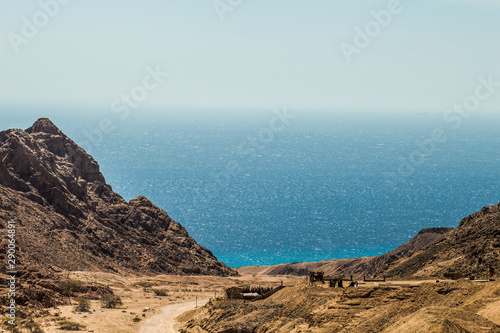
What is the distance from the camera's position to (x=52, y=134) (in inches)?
3593

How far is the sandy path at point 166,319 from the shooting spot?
53.0m

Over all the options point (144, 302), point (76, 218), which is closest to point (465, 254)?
point (144, 302)

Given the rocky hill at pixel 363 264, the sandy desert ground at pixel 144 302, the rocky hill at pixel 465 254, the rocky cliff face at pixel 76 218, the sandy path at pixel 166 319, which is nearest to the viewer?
the rocky hill at pixel 465 254

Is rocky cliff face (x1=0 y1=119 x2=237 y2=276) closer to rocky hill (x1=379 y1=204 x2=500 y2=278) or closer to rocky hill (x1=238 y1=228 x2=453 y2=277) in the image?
rocky hill (x1=238 y1=228 x2=453 y2=277)

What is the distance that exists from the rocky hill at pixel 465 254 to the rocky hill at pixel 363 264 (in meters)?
14.3

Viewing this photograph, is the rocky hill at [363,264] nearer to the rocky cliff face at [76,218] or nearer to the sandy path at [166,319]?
the rocky cliff face at [76,218]

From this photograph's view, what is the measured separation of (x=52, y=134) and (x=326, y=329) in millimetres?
65025

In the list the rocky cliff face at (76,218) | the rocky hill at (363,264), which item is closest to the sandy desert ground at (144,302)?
the rocky cliff face at (76,218)

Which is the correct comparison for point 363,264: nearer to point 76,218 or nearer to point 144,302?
point 144,302

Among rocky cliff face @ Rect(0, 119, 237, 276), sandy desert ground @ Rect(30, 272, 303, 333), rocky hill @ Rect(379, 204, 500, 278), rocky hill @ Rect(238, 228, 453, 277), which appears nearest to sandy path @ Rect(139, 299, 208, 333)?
sandy desert ground @ Rect(30, 272, 303, 333)

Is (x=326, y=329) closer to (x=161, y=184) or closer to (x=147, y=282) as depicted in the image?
(x=147, y=282)

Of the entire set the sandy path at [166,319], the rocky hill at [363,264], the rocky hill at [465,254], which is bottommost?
the sandy path at [166,319]

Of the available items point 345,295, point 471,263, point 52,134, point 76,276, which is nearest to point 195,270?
point 76,276

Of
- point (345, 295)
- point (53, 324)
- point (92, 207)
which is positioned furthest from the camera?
point (92, 207)
